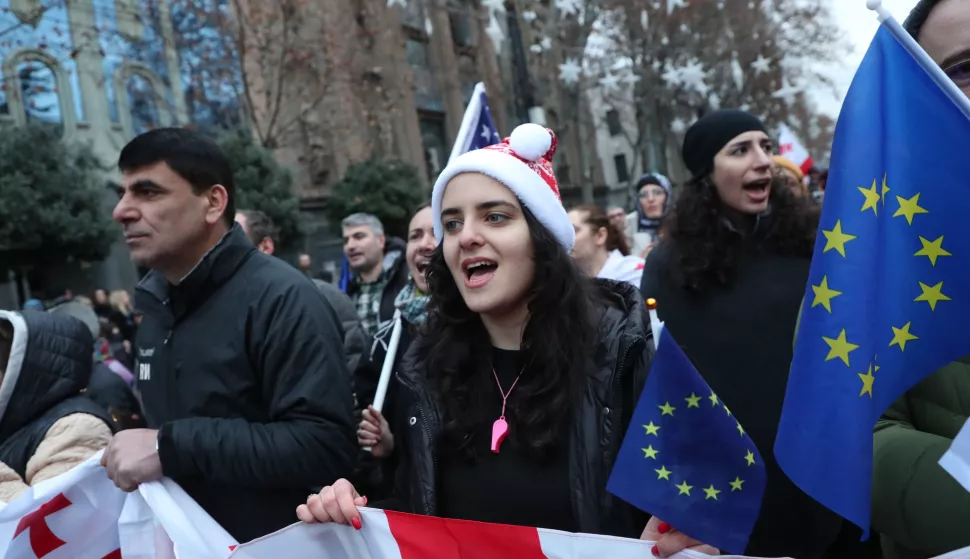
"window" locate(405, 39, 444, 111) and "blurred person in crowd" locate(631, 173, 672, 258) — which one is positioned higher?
"window" locate(405, 39, 444, 111)

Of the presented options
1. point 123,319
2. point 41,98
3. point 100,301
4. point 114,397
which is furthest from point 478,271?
point 41,98

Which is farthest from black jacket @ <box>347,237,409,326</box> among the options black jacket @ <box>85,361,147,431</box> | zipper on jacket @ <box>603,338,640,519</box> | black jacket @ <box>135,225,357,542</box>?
zipper on jacket @ <box>603,338,640,519</box>

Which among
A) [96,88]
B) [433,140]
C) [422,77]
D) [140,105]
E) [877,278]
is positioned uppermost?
[422,77]

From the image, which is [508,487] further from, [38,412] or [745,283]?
[38,412]

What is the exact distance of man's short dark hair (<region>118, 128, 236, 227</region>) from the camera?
266cm

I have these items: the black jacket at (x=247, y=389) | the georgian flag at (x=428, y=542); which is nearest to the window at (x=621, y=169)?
the black jacket at (x=247, y=389)

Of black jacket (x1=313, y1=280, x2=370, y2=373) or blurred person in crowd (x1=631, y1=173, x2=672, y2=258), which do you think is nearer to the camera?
black jacket (x1=313, y1=280, x2=370, y2=373)

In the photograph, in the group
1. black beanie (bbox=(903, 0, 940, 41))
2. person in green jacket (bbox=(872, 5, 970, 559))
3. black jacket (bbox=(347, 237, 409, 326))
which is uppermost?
black beanie (bbox=(903, 0, 940, 41))

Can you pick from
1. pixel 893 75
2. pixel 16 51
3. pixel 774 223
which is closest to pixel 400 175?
pixel 16 51

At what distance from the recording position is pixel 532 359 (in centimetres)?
210

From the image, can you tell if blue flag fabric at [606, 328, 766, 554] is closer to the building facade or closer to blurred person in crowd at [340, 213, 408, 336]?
blurred person in crowd at [340, 213, 408, 336]

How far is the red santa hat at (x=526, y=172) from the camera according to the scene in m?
2.14

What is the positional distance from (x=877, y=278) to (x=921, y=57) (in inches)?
16.2

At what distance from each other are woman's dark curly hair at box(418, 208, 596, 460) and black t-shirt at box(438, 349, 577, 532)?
0.08 feet
